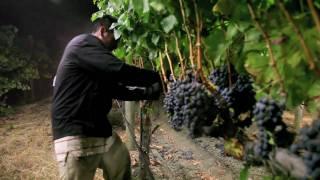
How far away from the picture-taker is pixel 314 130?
38.2 inches

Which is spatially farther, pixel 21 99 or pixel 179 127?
pixel 21 99

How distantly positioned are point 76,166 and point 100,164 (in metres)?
0.44

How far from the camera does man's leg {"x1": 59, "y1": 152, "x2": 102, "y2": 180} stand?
2739mm

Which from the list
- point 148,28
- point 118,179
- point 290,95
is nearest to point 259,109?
point 290,95

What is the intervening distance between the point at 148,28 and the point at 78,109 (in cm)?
91

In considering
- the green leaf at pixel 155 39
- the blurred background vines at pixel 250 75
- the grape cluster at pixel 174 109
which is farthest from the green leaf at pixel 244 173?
the green leaf at pixel 155 39

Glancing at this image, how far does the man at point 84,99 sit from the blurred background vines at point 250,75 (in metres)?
0.87

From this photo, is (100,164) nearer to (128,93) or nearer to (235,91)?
(128,93)

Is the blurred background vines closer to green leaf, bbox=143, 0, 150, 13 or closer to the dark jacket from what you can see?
green leaf, bbox=143, 0, 150, 13

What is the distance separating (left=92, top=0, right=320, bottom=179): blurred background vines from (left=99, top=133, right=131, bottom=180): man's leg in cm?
160

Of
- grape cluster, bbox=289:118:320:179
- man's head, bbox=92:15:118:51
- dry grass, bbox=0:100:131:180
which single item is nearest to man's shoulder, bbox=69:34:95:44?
man's head, bbox=92:15:118:51

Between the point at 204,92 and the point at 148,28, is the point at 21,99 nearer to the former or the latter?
the point at 148,28

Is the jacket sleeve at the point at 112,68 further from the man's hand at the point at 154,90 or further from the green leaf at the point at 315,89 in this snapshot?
the green leaf at the point at 315,89

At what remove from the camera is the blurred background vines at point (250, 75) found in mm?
1080
